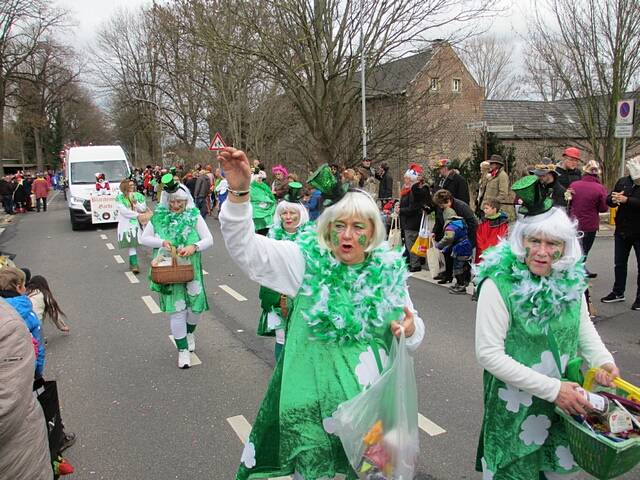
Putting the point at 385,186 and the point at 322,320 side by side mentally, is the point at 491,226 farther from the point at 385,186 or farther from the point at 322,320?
the point at 322,320

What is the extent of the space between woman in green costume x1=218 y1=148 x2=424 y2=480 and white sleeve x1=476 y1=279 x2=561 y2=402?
30 centimetres

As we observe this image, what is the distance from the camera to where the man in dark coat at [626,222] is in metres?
6.66

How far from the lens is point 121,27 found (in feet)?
149

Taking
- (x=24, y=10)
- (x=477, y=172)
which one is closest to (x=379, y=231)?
(x=477, y=172)

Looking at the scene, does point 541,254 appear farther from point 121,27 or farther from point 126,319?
point 121,27

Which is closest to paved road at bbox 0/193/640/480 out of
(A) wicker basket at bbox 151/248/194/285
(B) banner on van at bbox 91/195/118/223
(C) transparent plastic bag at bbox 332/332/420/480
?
(A) wicker basket at bbox 151/248/194/285

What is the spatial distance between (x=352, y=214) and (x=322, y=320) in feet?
1.53

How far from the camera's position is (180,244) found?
17.4ft

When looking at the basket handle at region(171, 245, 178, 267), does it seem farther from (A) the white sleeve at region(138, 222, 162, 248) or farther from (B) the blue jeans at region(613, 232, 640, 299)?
(B) the blue jeans at region(613, 232, 640, 299)

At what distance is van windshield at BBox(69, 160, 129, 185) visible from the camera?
1817 centimetres

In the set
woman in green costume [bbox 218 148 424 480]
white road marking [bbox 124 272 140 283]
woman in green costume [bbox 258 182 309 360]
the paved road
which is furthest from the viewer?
white road marking [bbox 124 272 140 283]

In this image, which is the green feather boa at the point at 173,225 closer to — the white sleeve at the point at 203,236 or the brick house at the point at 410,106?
the white sleeve at the point at 203,236

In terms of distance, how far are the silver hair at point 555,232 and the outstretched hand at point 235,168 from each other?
1.31 meters

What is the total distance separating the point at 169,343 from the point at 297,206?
2.63m
